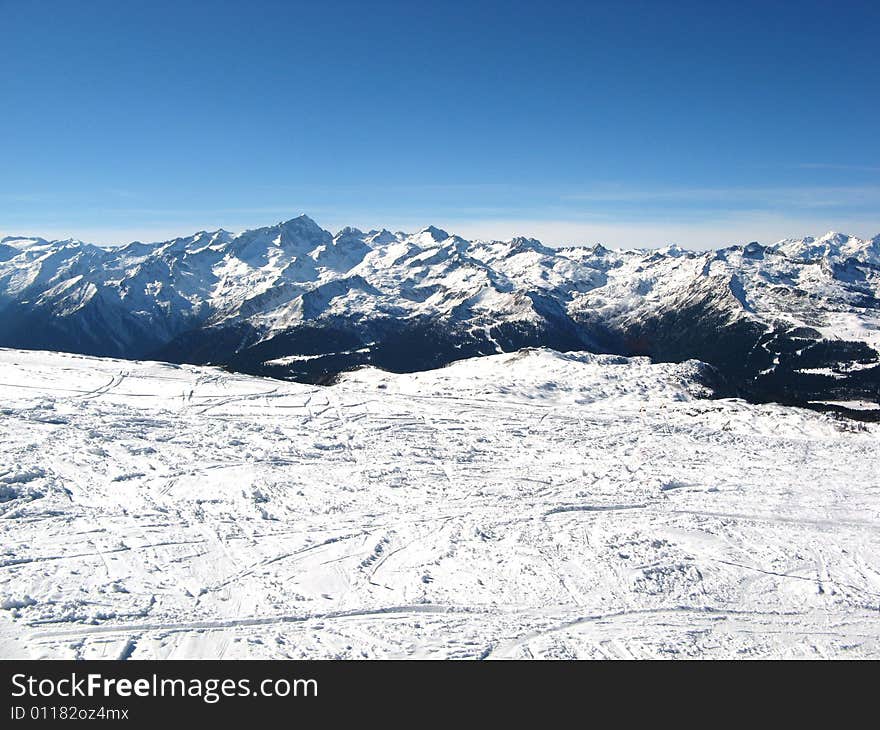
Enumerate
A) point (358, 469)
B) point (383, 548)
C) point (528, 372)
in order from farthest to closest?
point (528, 372), point (358, 469), point (383, 548)

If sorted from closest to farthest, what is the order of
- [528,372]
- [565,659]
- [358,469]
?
[565,659]
[358,469]
[528,372]

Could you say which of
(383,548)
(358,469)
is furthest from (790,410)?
(383,548)

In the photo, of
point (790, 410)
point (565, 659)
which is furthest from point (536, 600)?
point (790, 410)

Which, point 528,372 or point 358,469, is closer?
point 358,469

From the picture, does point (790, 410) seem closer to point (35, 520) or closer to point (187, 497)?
point (187, 497)
